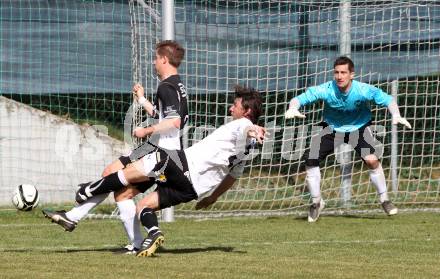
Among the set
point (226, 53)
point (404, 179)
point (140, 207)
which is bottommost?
point (404, 179)

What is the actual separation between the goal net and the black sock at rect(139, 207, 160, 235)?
4.54 metres

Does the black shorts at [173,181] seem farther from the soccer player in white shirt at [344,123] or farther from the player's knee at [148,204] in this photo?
the soccer player in white shirt at [344,123]

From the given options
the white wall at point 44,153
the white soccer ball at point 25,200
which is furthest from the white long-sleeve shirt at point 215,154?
the white wall at point 44,153

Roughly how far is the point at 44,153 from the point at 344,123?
15.4 ft

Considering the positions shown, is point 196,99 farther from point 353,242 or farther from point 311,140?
point 353,242

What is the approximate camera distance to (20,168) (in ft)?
49.4

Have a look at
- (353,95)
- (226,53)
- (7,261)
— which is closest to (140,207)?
(7,261)

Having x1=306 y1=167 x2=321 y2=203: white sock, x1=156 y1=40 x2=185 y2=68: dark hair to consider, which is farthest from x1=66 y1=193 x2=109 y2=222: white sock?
x1=306 y1=167 x2=321 y2=203: white sock

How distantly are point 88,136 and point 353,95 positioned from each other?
14.6 ft

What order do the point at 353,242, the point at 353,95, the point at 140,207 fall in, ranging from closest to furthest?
1. the point at 140,207
2. the point at 353,242
3. the point at 353,95

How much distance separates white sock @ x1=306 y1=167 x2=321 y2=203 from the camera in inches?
504

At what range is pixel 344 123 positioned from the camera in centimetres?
1288

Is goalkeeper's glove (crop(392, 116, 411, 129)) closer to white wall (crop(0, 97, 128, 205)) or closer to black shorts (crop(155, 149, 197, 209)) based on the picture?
black shorts (crop(155, 149, 197, 209))

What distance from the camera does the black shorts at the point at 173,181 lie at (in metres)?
9.01
